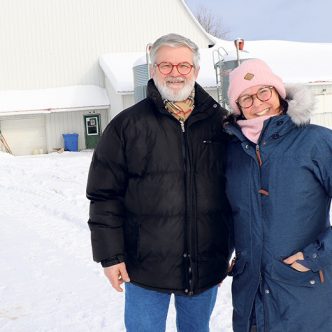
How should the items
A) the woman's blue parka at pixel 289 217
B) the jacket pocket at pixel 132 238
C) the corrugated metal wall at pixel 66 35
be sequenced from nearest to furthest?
1. the woman's blue parka at pixel 289 217
2. the jacket pocket at pixel 132 238
3. the corrugated metal wall at pixel 66 35

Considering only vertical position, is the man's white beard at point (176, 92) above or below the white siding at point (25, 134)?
above

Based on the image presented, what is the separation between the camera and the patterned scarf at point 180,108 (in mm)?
2465

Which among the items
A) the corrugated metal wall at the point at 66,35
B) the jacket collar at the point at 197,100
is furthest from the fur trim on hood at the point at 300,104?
the corrugated metal wall at the point at 66,35

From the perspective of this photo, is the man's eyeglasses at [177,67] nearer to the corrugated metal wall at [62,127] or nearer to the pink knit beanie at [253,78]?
the pink knit beanie at [253,78]

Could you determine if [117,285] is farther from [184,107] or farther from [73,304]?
[73,304]

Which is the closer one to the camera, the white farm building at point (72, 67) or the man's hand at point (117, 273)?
the man's hand at point (117, 273)

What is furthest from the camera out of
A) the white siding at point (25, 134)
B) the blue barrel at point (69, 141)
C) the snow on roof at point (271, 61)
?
the white siding at point (25, 134)

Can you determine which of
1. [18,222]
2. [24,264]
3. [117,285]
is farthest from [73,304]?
[18,222]

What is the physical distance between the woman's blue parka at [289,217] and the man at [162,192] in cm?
23

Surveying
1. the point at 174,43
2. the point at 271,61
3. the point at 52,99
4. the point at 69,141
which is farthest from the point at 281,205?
the point at 271,61

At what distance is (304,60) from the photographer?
23203 mm

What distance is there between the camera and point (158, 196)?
2.38 m

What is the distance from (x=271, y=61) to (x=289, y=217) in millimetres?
22038

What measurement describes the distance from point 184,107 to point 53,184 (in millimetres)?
8708
